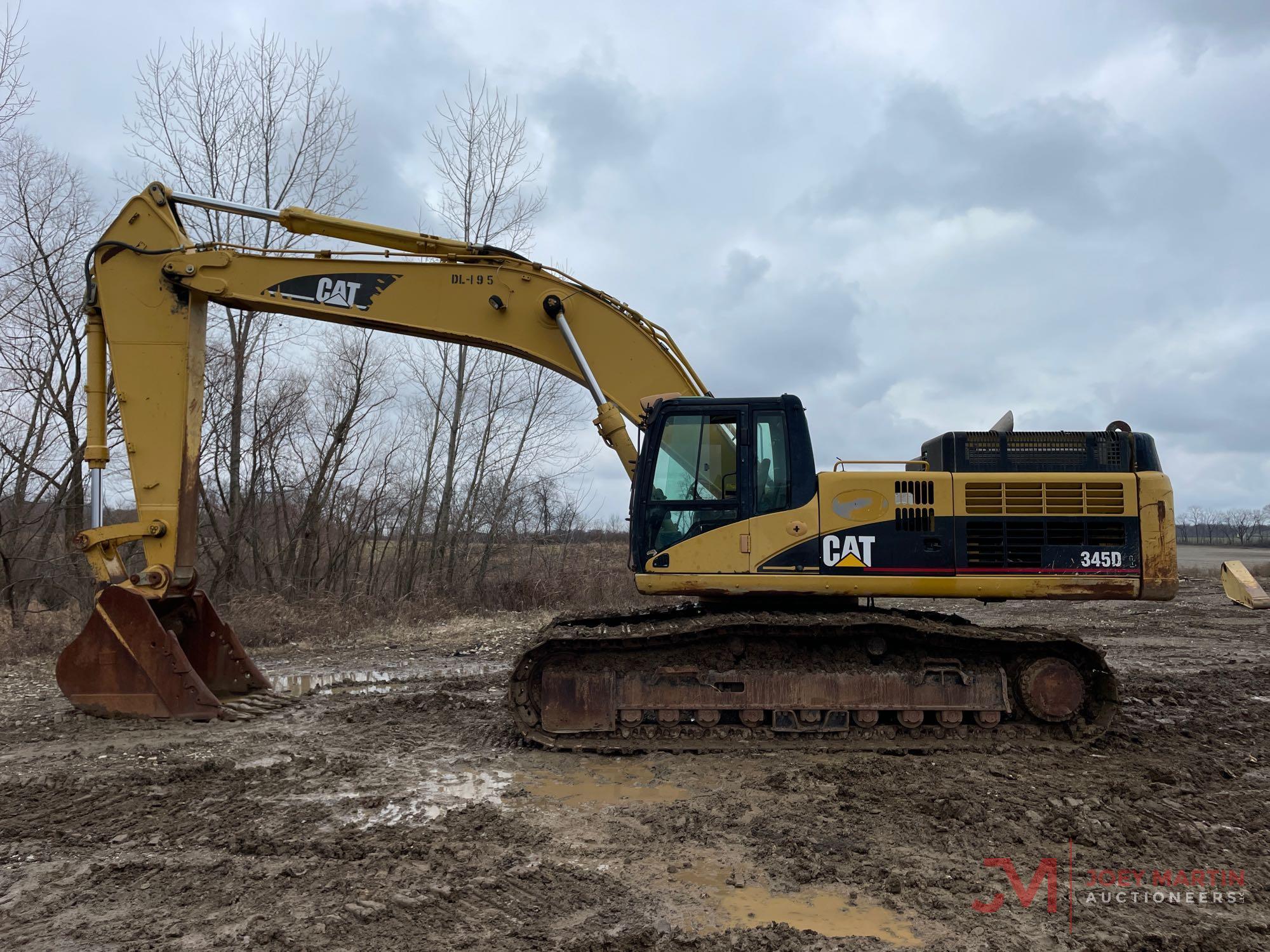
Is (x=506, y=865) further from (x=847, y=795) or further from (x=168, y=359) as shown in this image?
(x=168, y=359)

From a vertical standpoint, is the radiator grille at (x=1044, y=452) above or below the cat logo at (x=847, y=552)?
above

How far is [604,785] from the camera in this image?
5496mm

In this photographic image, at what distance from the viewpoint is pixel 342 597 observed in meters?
15.8

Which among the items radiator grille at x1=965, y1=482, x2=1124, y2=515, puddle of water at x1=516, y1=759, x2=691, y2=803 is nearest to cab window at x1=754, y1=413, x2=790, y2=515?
radiator grille at x1=965, y1=482, x2=1124, y2=515

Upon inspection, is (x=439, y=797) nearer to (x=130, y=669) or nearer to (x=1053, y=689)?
(x=130, y=669)

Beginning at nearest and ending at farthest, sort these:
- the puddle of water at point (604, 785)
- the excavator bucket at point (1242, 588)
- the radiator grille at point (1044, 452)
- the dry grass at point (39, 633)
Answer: the puddle of water at point (604, 785) → the radiator grille at point (1044, 452) → the excavator bucket at point (1242, 588) → the dry grass at point (39, 633)

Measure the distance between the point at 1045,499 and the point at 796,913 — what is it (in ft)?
12.9

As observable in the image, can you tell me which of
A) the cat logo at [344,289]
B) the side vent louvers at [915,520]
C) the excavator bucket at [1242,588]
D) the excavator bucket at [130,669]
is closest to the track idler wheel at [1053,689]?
the side vent louvers at [915,520]

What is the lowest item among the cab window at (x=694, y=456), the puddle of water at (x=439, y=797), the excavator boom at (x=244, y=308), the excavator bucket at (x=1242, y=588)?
the puddle of water at (x=439, y=797)

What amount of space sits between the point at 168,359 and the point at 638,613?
184 inches

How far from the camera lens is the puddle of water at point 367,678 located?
850cm

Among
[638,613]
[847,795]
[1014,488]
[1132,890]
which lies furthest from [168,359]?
[1132,890]

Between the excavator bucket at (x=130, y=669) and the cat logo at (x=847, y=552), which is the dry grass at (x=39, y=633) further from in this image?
the cat logo at (x=847, y=552)

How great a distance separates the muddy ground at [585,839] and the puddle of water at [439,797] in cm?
2
